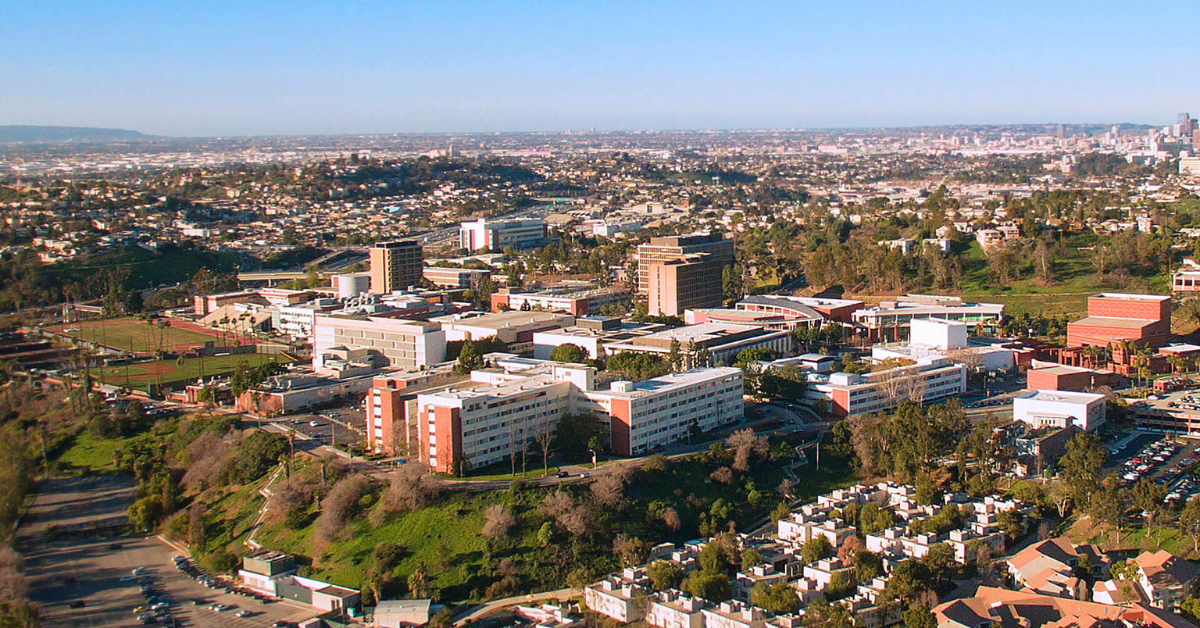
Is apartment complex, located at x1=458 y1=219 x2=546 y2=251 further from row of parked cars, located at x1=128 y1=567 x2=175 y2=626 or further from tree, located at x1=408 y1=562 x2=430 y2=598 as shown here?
tree, located at x1=408 y1=562 x2=430 y2=598

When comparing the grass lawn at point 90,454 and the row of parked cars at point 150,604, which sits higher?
the grass lawn at point 90,454

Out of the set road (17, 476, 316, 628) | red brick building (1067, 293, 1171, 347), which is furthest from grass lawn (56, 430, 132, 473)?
red brick building (1067, 293, 1171, 347)

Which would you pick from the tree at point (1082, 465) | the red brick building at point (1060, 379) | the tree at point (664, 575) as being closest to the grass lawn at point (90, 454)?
the tree at point (664, 575)

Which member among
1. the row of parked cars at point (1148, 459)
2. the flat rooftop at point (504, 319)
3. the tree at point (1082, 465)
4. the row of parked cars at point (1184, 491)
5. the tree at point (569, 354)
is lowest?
the row of parked cars at point (1184, 491)

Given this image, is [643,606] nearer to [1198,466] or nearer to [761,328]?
[1198,466]

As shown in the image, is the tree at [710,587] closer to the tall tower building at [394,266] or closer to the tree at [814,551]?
the tree at [814,551]

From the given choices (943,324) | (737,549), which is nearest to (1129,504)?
(737,549)
